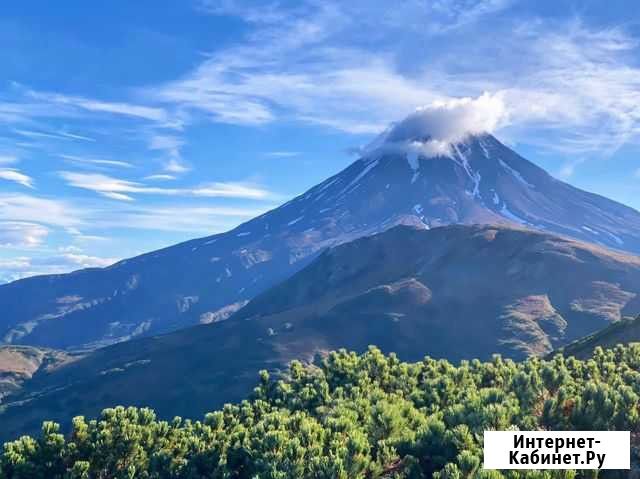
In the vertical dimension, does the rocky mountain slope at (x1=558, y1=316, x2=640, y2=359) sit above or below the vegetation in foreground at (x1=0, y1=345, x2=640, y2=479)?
above

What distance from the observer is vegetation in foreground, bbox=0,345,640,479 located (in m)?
16.8

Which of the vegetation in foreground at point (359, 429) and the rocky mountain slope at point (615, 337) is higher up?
the rocky mountain slope at point (615, 337)

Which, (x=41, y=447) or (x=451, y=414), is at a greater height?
(x=451, y=414)

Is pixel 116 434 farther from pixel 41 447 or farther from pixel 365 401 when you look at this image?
pixel 365 401

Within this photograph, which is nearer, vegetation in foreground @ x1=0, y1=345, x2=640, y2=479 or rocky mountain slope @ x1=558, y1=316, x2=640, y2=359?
vegetation in foreground @ x1=0, y1=345, x2=640, y2=479

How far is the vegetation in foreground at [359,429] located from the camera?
1683 cm

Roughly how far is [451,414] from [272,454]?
6174mm

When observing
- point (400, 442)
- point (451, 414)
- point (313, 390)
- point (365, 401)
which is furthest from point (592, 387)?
point (313, 390)

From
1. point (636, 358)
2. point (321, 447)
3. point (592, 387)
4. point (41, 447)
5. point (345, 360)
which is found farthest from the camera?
point (345, 360)

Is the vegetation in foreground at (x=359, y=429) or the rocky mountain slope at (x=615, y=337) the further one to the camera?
the rocky mountain slope at (x=615, y=337)

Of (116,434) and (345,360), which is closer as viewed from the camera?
(116,434)

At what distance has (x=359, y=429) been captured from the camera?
63.6ft

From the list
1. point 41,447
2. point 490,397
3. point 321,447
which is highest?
point 490,397

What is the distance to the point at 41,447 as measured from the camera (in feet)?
73.1
